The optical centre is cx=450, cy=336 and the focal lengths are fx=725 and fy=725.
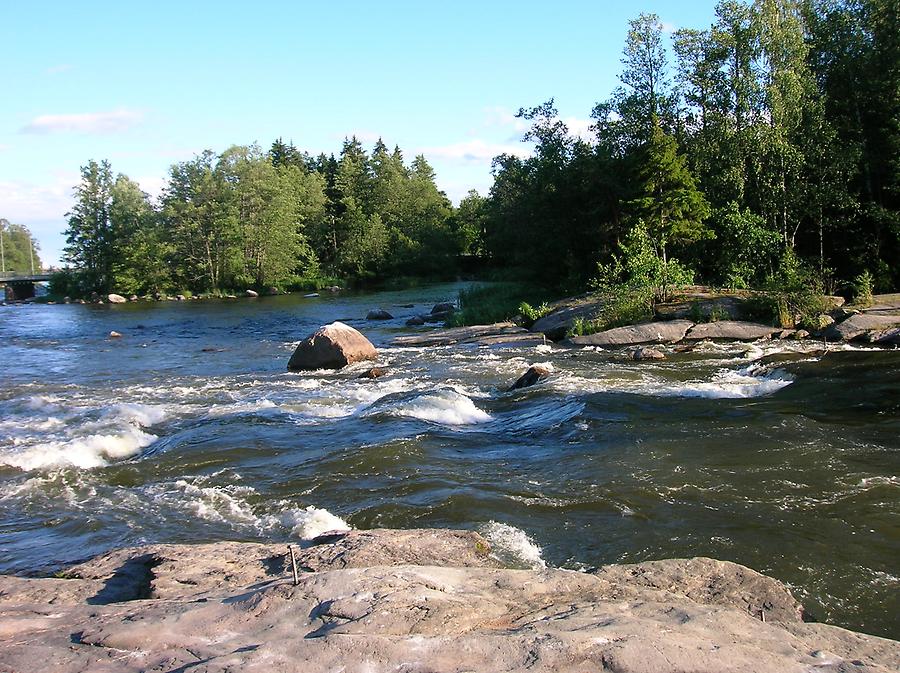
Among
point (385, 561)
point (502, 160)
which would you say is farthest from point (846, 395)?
point (502, 160)

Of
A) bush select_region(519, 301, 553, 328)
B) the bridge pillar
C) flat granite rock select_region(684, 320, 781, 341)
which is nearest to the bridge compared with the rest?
the bridge pillar

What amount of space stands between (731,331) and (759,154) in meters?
10.8

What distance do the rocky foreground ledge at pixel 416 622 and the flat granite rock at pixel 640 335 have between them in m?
17.1

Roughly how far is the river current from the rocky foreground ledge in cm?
185

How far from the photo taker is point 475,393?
1630 centimetres

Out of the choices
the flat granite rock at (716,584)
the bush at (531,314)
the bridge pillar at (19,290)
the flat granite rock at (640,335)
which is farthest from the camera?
the bridge pillar at (19,290)

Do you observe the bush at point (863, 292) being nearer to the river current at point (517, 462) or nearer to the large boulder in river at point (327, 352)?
the river current at point (517, 462)

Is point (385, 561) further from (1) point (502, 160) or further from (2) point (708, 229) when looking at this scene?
(1) point (502, 160)

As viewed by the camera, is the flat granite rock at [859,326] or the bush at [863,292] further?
the bush at [863,292]

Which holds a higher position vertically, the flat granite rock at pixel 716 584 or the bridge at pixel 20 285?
the bridge at pixel 20 285

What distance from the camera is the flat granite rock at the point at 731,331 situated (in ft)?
73.7

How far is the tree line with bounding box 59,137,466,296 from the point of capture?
63.0 m

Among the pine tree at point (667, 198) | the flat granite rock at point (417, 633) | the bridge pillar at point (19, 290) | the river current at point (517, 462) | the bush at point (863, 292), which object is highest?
the pine tree at point (667, 198)

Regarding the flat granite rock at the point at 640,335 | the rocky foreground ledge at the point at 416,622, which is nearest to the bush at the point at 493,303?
the flat granite rock at the point at 640,335
